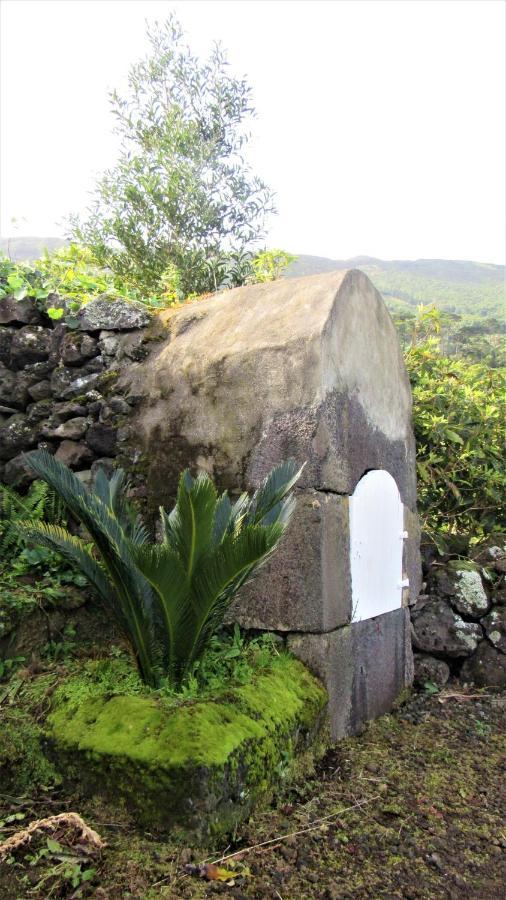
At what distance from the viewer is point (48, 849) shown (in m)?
2.23

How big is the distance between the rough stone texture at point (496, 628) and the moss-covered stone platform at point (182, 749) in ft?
7.19

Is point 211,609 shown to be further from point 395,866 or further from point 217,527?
point 395,866

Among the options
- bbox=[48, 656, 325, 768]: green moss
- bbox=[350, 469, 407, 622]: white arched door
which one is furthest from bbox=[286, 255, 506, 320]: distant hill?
bbox=[48, 656, 325, 768]: green moss

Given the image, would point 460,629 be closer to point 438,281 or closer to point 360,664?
point 360,664

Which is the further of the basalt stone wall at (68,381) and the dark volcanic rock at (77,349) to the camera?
the dark volcanic rock at (77,349)

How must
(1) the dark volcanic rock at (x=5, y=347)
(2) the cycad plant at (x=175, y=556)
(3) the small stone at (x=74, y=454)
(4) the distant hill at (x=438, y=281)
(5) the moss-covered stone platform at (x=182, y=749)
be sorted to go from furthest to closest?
(4) the distant hill at (x=438, y=281) < (1) the dark volcanic rock at (x=5, y=347) < (3) the small stone at (x=74, y=454) < (2) the cycad plant at (x=175, y=556) < (5) the moss-covered stone platform at (x=182, y=749)

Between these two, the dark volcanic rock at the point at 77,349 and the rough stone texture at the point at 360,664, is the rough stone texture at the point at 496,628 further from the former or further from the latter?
the dark volcanic rock at the point at 77,349

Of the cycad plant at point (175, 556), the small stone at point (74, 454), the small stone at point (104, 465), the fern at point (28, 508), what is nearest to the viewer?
the cycad plant at point (175, 556)

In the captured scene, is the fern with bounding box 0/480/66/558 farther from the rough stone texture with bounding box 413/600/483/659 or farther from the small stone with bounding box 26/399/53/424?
the rough stone texture with bounding box 413/600/483/659

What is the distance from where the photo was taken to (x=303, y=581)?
10.7 ft

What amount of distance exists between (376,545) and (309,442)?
3.22ft

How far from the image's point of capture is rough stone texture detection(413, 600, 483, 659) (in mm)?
4645

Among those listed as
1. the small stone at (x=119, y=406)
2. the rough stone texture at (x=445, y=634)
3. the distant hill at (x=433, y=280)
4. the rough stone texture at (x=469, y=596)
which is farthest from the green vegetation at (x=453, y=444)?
the distant hill at (x=433, y=280)

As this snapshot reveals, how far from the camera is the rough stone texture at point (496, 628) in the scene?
462 cm
